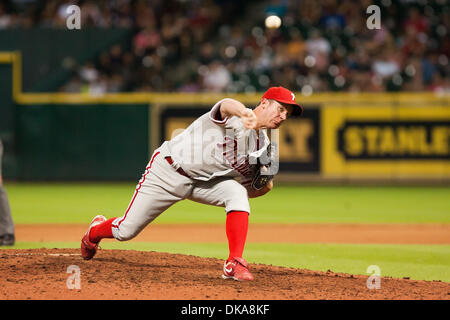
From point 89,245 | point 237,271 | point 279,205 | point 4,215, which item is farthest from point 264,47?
point 237,271

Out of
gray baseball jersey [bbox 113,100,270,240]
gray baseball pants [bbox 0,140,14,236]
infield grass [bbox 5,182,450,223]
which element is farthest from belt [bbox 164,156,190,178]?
infield grass [bbox 5,182,450,223]

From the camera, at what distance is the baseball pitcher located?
218 inches

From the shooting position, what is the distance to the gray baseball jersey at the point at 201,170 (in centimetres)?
563

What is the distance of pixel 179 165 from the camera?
5742 millimetres

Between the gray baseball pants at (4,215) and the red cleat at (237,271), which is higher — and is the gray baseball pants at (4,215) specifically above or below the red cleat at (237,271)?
above

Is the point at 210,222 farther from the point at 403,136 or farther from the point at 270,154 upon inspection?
the point at 403,136

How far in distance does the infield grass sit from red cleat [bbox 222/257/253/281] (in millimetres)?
5175

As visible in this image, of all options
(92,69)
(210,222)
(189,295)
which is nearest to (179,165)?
(189,295)

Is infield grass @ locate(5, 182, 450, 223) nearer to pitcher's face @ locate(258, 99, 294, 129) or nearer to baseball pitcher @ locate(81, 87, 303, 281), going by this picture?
baseball pitcher @ locate(81, 87, 303, 281)

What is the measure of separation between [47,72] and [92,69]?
5.47 ft

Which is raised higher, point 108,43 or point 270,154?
point 108,43

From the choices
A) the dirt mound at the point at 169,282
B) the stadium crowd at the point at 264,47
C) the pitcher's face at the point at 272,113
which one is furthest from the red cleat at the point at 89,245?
the stadium crowd at the point at 264,47

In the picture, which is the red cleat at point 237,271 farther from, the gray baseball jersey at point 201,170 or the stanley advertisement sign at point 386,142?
the stanley advertisement sign at point 386,142

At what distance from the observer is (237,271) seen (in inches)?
216
